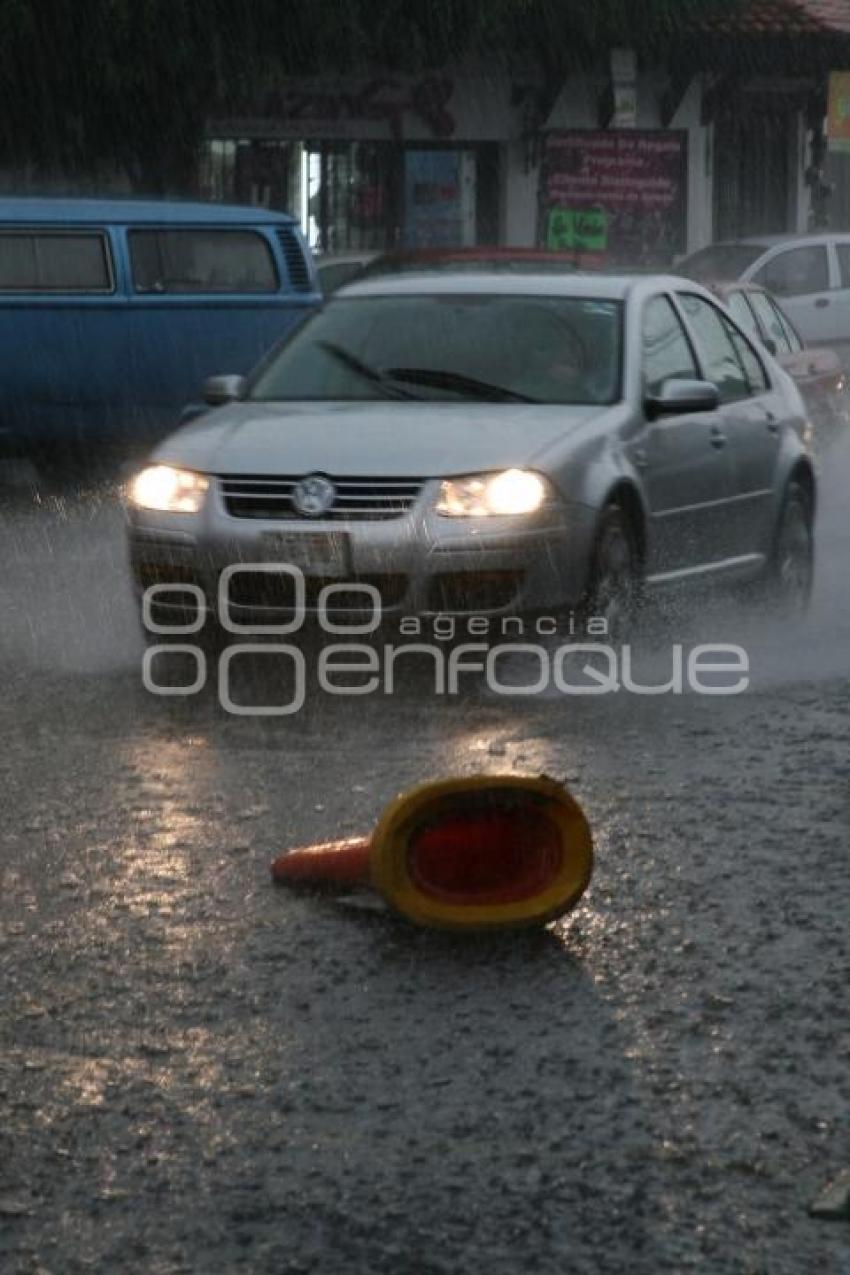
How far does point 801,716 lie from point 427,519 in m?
1.37

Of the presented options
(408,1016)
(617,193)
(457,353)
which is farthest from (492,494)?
(617,193)

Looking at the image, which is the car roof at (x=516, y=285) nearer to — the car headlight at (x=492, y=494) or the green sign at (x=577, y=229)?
the car headlight at (x=492, y=494)

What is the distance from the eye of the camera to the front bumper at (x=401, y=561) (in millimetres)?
9898

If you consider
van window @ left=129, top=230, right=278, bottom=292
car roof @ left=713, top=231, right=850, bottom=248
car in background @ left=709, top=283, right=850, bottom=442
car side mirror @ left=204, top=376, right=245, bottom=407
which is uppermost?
car side mirror @ left=204, top=376, right=245, bottom=407

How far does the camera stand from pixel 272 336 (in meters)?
19.8

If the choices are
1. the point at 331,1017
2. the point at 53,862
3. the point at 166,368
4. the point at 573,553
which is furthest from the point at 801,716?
the point at 166,368

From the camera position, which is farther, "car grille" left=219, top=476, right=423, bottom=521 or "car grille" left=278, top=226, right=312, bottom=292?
"car grille" left=278, top=226, right=312, bottom=292

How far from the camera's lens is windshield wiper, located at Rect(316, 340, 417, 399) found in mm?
11086

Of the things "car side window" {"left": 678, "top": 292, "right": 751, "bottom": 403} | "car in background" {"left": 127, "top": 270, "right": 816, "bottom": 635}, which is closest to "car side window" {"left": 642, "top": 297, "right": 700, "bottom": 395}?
"car in background" {"left": 127, "top": 270, "right": 816, "bottom": 635}

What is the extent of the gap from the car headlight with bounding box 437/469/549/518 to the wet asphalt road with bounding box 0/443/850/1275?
31.8 inches

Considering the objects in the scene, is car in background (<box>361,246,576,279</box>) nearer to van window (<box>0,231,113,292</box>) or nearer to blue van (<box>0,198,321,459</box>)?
blue van (<box>0,198,321,459</box>)

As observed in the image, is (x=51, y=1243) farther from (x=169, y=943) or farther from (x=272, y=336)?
(x=272, y=336)

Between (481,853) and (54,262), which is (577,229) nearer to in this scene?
(54,262)

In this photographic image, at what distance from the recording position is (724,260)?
29609 millimetres
